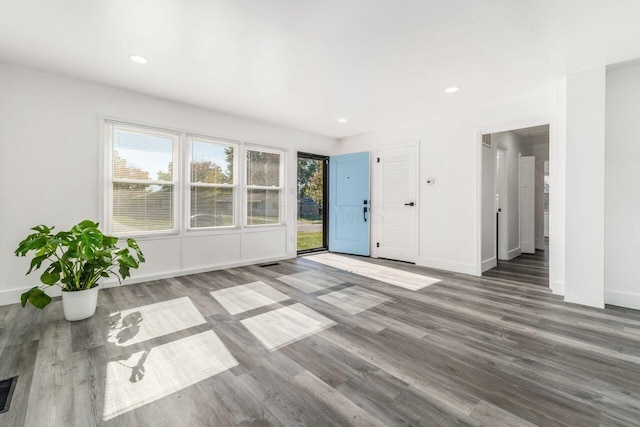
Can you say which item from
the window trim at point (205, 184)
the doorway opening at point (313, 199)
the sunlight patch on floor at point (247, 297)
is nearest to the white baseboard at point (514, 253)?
the doorway opening at point (313, 199)

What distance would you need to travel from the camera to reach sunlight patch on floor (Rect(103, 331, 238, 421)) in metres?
1.61

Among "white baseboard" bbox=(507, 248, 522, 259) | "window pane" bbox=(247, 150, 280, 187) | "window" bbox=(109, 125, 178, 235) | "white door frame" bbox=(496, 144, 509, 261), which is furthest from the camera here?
"white baseboard" bbox=(507, 248, 522, 259)

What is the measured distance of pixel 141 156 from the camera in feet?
13.1

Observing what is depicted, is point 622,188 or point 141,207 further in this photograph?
point 141,207

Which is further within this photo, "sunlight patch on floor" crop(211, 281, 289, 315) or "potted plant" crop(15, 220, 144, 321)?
"sunlight patch on floor" crop(211, 281, 289, 315)

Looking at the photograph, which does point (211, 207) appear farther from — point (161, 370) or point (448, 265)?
point (448, 265)

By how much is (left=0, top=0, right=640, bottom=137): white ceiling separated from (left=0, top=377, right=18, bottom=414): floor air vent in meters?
2.71

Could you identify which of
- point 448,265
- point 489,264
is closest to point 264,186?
point 448,265

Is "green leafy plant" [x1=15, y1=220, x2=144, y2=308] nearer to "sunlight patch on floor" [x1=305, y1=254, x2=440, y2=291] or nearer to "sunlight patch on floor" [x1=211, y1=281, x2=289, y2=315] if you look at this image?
"sunlight patch on floor" [x1=211, y1=281, x2=289, y2=315]

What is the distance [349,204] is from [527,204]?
164 inches

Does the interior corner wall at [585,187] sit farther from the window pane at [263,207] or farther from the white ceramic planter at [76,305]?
the white ceramic planter at [76,305]

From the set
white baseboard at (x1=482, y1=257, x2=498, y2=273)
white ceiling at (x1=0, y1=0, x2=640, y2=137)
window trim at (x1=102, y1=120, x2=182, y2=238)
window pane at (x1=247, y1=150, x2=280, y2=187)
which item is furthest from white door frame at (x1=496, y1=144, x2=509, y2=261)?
window trim at (x1=102, y1=120, x2=182, y2=238)

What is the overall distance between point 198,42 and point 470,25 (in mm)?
2448

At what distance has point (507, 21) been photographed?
227 centimetres
